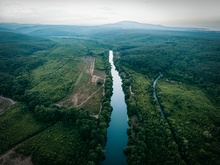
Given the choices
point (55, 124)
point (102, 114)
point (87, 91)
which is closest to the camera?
point (55, 124)

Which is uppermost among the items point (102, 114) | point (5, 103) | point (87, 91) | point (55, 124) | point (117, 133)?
point (102, 114)

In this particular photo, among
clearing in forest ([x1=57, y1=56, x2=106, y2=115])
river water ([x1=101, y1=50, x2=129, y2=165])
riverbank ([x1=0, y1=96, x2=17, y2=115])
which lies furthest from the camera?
clearing in forest ([x1=57, y1=56, x2=106, y2=115])

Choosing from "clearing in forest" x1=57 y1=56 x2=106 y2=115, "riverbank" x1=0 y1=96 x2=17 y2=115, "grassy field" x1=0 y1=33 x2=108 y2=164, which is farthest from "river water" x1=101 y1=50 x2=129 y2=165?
"riverbank" x1=0 y1=96 x2=17 y2=115

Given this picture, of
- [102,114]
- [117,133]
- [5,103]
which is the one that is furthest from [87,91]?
[5,103]

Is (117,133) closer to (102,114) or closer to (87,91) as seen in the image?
(102,114)

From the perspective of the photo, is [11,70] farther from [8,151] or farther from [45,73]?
[8,151]

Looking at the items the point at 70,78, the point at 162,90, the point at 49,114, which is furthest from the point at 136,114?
the point at 70,78

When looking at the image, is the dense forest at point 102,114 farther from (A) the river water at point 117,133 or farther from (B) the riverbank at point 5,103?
(A) the river water at point 117,133

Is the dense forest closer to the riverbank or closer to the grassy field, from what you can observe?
the grassy field
